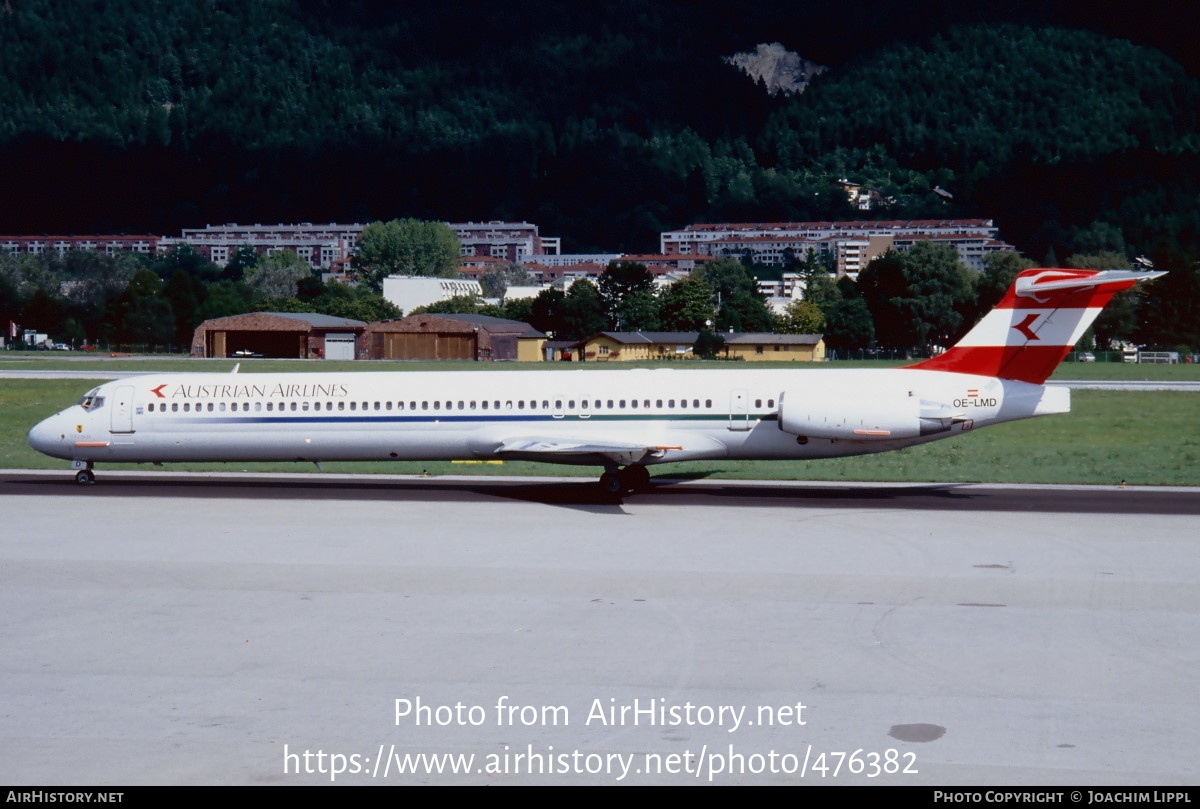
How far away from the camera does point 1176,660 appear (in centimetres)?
1479

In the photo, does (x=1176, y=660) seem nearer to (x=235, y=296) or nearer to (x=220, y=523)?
(x=220, y=523)

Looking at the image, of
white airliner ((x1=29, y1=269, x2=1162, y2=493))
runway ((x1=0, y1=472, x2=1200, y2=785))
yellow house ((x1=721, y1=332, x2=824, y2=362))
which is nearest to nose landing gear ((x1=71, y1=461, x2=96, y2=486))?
white airliner ((x1=29, y1=269, x2=1162, y2=493))

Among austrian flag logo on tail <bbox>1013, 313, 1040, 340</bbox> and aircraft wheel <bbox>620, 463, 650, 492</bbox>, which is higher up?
austrian flag logo on tail <bbox>1013, 313, 1040, 340</bbox>

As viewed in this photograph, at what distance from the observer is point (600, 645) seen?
15.4m

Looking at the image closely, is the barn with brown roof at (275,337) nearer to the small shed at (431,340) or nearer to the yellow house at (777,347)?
the small shed at (431,340)

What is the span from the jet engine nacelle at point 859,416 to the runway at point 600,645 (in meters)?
1.76

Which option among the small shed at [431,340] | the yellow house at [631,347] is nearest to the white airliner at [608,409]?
the small shed at [431,340]

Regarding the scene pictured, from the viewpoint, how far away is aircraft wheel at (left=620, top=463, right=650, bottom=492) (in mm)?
29748

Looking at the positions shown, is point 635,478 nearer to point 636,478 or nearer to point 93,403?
point 636,478

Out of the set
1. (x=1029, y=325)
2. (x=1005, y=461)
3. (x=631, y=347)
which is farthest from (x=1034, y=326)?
(x=631, y=347)

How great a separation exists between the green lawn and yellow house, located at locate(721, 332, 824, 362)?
68230 mm

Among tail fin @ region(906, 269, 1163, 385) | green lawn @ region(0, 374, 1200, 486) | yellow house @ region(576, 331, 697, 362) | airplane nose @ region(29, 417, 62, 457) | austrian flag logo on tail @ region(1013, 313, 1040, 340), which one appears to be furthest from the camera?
yellow house @ region(576, 331, 697, 362)

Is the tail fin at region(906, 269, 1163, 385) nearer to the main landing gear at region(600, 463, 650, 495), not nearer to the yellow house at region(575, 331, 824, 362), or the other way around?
the main landing gear at region(600, 463, 650, 495)

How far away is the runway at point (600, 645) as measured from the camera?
11.6 meters
